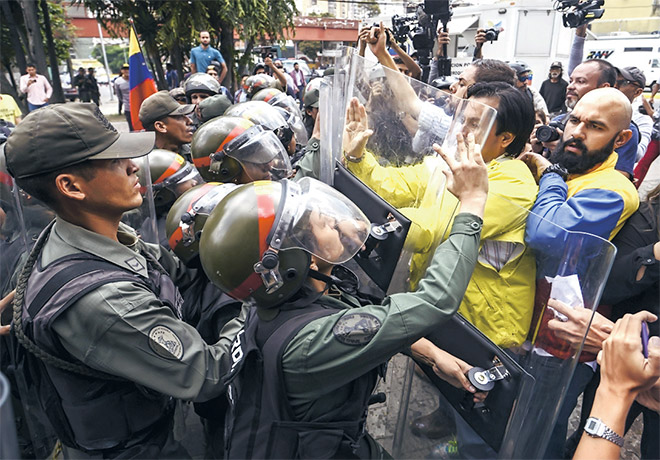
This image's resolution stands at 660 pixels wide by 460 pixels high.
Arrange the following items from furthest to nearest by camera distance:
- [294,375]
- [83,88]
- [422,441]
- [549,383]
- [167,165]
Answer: [83,88]
[167,165]
[422,441]
[549,383]
[294,375]

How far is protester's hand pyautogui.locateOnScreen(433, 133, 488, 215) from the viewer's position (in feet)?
4.59

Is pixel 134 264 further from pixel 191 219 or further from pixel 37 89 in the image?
pixel 37 89

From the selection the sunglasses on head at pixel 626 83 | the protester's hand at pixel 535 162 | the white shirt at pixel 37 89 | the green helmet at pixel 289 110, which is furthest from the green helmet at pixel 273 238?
the white shirt at pixel 37 89

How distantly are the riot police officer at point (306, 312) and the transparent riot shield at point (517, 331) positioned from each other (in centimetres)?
23

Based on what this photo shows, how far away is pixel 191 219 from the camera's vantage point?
6.89ft

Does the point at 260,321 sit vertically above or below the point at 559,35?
below

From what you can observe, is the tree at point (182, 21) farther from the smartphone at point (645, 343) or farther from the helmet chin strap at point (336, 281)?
the smartphone at point (645, 343)

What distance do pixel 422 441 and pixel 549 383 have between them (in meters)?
0.69

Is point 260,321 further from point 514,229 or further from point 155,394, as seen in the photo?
point 514,229

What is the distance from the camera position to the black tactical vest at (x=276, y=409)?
4.42 ft

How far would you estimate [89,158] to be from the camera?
1557 mm

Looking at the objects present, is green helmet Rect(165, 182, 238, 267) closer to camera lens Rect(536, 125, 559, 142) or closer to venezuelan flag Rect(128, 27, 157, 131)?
camera lens Rect(536, 125, 559, 142)

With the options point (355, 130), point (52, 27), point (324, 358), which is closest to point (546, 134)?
point (355, 130)

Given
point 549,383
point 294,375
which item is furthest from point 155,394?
point 549,383
